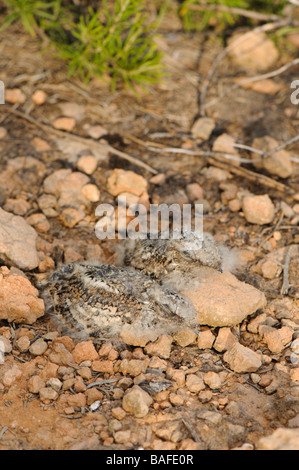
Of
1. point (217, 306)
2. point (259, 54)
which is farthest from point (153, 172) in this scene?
point (259, 54)

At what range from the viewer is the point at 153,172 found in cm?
387

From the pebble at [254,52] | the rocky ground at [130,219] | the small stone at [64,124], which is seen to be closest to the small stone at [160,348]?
the rocky ground at [130,219]

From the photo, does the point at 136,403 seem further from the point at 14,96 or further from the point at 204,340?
the point at 14,96

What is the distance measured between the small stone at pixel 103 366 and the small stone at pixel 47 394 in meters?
0.26

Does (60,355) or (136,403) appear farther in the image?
(60,355)

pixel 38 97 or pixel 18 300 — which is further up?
pixel 38 97

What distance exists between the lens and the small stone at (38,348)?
2.62 m

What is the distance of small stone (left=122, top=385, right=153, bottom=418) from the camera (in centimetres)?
231

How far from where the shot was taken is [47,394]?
2.38m

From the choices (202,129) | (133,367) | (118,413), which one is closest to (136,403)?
(118,413)

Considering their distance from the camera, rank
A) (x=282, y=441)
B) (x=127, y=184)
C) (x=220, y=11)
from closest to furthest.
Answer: (x=282, y=441), (x=127, y=184), (x=220, y=11)

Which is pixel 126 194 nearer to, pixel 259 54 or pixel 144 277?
pixel 144 277

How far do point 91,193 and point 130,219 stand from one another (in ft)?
1.19

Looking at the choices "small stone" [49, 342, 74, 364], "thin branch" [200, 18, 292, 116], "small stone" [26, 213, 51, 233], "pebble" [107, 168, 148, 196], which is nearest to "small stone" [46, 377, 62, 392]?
"small stone" [49, 342, 74, 364]
